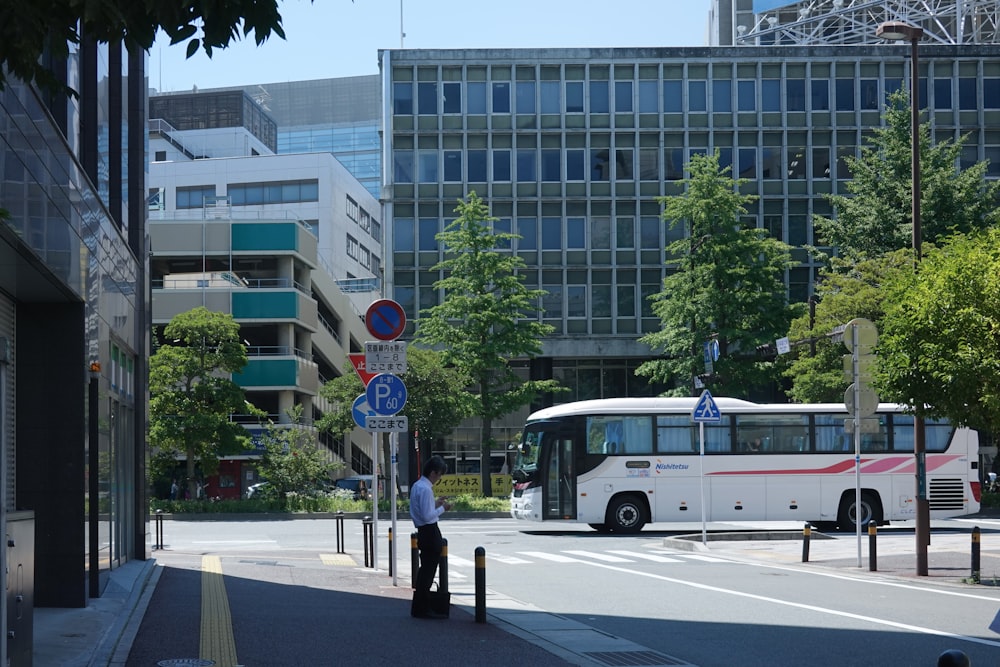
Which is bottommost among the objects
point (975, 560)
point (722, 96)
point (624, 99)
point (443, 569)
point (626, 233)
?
point (975, 560)

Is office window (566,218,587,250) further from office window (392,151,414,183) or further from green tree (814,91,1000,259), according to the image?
green tree (814,91,1000,259)

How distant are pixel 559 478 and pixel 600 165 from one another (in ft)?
105

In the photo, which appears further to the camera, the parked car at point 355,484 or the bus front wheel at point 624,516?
the parked car at point 355,484

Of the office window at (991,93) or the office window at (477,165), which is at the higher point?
the office window at (991,93)

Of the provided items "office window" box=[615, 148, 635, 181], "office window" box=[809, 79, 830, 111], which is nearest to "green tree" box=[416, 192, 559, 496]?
"office window" box=[615, 148, 635, 181]

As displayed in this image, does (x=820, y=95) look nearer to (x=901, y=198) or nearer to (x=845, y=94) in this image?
(x=845, y=94)

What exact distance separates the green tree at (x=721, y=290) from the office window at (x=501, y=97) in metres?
15.5

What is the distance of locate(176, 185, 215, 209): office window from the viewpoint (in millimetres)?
87625

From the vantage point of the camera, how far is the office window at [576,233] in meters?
63.5

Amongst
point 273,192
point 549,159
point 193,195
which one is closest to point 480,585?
point 549,159

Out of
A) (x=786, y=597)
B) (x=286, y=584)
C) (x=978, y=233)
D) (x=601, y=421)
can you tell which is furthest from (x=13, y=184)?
(x=601, y=421)

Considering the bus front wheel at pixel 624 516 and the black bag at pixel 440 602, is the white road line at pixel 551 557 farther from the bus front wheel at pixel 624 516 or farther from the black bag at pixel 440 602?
the black bag at pixel 440 602

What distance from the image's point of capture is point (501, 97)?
209 feet

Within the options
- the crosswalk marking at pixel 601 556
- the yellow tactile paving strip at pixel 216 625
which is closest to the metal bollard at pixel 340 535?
the crosswalk marking at pixel 601 556
